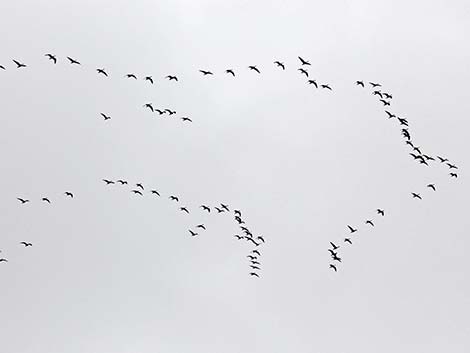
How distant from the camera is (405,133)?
122000mm

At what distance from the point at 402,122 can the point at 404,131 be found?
1.43 m

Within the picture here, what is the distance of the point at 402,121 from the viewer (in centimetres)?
12350

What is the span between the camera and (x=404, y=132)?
12231cm

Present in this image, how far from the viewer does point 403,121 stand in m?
124

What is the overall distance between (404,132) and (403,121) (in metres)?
2.11

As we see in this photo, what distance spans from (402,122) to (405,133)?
1514 millimetres

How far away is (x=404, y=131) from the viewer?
12288cm

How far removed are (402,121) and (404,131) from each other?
4.96 feet

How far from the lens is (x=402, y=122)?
12212cm

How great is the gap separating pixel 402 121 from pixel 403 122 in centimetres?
102

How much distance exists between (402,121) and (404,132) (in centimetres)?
194

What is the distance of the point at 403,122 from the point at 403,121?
1.29 m
